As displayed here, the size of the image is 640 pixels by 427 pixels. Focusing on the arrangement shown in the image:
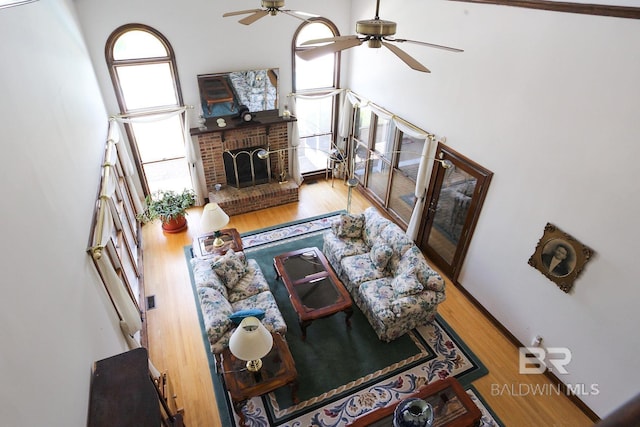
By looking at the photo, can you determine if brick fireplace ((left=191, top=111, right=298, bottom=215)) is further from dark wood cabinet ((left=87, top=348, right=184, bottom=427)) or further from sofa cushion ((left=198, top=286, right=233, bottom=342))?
dark wood cabinet ((left=87, top=348, right=184, bottom=427))

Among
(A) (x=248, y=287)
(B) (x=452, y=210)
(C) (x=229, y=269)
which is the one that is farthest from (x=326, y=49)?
(B) (x=452, y=210)

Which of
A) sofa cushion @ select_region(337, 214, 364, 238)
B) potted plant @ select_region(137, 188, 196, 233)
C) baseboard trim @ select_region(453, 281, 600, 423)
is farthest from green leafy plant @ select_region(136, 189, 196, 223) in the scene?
baseboard trim @ select_region(453, 281, 600, 423)

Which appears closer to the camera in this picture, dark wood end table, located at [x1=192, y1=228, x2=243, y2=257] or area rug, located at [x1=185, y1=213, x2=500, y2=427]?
area rug, located at [x1=185, y1=213, x2=500, y2=427]

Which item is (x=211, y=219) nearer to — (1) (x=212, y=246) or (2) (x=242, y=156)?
(1) (x=212, y=246)

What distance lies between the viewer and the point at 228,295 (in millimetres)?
5133

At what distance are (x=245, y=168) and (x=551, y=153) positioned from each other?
548 centimetres

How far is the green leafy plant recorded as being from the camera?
6793 millimetres

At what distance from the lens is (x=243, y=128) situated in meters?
7.32

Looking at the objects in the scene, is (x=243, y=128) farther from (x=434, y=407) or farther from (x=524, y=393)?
(x=524, y=393)

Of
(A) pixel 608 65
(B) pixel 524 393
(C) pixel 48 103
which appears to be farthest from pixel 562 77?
(C) pixel 48 103

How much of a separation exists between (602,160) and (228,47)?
226 inches

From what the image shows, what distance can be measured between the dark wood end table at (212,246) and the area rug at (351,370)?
106cm

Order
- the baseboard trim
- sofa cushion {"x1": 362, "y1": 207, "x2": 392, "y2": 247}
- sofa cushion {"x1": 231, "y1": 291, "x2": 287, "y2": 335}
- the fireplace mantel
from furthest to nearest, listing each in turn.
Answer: the fireplace mantel, sofa cushion {"x1": 362, "y1": 207, "x2": 392, "y2": 247}, sofa cushion {"x1": 231, "y1": 291, "x2": 287, "y2": 335}, the baseboard trim

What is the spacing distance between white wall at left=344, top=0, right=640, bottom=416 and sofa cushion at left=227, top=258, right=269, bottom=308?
120 inches
